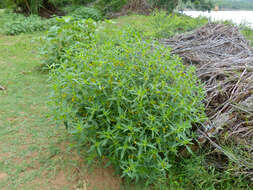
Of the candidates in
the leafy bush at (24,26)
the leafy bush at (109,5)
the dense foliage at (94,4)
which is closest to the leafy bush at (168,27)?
the dense foliage at (94,4)

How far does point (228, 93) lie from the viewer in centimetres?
271

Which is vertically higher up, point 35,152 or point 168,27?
point 168,27

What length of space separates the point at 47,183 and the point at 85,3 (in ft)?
35.0

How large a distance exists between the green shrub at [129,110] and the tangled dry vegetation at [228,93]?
373 millimetres

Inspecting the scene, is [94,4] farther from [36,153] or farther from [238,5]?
[36,153]

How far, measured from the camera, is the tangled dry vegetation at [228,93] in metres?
2.34

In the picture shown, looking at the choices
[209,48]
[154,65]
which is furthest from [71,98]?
[209,48]

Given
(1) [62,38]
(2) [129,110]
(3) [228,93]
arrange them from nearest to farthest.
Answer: (2) [129,110] < (3) [228,93] < (1) [62,38]

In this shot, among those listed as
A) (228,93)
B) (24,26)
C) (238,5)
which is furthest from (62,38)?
(238,5)

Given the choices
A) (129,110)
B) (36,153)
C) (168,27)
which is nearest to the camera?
(129,110)

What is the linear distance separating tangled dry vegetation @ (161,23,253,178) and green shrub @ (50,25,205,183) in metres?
0.37

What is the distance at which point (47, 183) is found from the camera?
2.22 metres

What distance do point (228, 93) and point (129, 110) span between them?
4.38ft

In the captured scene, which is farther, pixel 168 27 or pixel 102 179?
pixel 168 27
